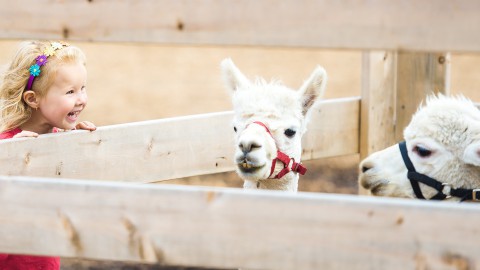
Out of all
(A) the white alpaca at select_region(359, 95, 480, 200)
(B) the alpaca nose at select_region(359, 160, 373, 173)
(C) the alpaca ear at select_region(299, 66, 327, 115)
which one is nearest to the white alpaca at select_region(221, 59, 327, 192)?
(C) the alpaca ear at select_region(299, 66, 327, 115)

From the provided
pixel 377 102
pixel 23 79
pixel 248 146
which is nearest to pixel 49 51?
pixel 23 79

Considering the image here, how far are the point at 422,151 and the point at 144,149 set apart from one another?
1.35 meters

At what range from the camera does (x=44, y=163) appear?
11.3 ft

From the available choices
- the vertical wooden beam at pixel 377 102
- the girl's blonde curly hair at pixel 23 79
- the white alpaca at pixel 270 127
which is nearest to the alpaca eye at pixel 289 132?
the white alpaca at pixel 270 127

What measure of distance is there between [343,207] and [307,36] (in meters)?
0.47

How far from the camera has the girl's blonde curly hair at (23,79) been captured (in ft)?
12.1

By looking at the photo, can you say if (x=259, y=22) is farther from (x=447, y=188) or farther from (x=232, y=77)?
(x=232, y=77)

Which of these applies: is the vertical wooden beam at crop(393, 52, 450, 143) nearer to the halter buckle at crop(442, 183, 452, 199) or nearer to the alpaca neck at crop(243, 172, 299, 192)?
the alpaca neck at crop(243, 172, 299, 192)

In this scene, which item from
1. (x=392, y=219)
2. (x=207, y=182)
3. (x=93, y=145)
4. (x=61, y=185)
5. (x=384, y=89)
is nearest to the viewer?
(x=392, y=219)

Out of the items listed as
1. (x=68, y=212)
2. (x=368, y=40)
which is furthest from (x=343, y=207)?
(x=68, y=212)

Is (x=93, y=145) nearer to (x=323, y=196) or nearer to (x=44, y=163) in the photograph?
(x=44, y=163)

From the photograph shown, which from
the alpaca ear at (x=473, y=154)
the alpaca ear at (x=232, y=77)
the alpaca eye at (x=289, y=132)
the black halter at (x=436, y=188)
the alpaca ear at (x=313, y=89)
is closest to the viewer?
the alpaca ear at (x=473, y=154)

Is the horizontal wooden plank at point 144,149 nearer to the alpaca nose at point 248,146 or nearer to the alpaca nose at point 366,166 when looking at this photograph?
the alpaca nose at point 248,146

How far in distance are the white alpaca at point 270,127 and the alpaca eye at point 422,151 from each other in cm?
57
